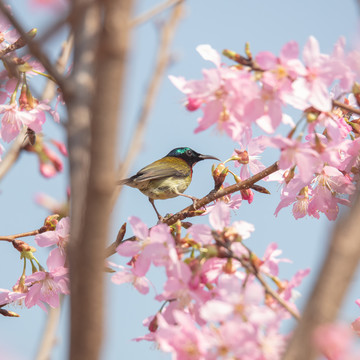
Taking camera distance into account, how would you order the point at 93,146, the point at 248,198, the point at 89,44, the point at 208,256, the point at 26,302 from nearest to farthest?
the point at 93,146
the point at 89,44
the point at 208,256
the point at 26,302
the point at 248,198

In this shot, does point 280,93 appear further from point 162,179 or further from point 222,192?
point 162,179

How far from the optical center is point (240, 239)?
82.9 inches

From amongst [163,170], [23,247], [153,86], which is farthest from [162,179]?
[23,247]

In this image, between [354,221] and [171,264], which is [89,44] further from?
[171,264]

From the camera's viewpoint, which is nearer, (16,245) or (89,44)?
(89,44)

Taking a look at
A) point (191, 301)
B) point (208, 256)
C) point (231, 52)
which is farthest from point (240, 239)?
point (231, 52)

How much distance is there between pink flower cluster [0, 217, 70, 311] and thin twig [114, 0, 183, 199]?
60.4 inches

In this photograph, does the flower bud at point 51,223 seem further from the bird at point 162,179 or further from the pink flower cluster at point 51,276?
the bird at point 162,179

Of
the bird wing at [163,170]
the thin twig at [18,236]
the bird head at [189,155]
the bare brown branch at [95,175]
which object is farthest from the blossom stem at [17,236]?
the bird head at [189,155]

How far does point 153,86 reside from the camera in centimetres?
570

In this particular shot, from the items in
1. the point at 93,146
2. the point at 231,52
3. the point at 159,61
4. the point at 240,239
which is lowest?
the point at 93,146

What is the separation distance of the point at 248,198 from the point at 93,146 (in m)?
2.20

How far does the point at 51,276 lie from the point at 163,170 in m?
3.03

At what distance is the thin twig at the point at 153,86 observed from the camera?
4695 millimetres
